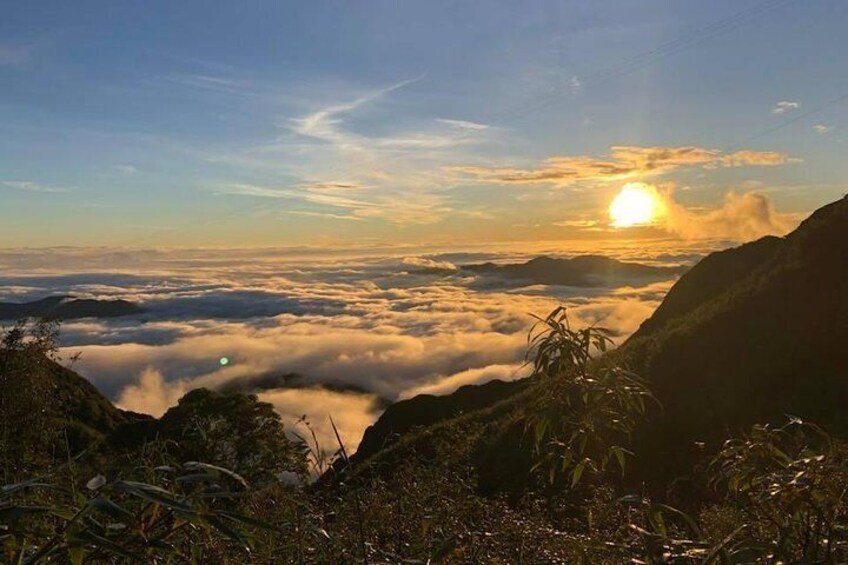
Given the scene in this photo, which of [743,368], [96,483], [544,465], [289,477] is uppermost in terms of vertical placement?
[96,483]

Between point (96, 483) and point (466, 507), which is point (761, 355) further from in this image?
point (96, 483)

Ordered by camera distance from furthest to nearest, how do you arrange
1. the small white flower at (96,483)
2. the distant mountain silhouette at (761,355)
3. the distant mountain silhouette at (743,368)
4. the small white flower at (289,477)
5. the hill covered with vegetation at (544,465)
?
the distant mountain silhouette at (761,355) < the distant mountain silhouette at (743,368) < the small white flower at (289,477) < the hill covered with vegetation at (544,465) < the small white flower at (96,483)

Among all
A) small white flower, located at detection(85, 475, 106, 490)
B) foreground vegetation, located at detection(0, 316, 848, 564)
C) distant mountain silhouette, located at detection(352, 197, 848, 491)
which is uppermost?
small white flower, located at detection(85, 475, 106, 490)

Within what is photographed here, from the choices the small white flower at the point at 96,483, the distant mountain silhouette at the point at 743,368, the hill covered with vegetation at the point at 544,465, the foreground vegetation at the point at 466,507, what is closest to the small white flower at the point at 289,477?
the foreground vegetation at the point at 466,507

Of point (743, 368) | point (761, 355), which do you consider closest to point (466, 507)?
point (743, 368)

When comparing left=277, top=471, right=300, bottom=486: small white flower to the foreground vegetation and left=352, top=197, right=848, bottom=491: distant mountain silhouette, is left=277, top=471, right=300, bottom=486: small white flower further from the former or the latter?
left=352, top=197, right=848, bottom=491: distant mountain silhouette

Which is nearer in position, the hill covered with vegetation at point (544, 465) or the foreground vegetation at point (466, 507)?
the foreground vegetation at point (466, 507)

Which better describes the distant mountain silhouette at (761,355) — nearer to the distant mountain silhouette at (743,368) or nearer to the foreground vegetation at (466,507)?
the distant mountain silhouette at (743,368)

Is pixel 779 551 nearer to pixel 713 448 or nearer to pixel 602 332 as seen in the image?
pixel 602 332

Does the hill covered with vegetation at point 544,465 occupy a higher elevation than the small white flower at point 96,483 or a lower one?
lower

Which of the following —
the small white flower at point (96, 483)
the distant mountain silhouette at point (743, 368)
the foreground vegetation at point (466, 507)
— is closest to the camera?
the small white flower at point (96, 483)

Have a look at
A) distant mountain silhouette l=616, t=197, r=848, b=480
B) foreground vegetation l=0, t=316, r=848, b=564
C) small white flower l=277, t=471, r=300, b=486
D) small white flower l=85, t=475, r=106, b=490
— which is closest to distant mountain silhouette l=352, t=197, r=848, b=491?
distant mountain silhouette l=616, t=197, r=848, b=480

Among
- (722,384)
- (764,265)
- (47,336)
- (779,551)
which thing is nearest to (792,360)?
(722,384)

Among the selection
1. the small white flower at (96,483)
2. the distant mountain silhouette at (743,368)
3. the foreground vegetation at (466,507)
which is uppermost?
the small white flower at (96,483)
